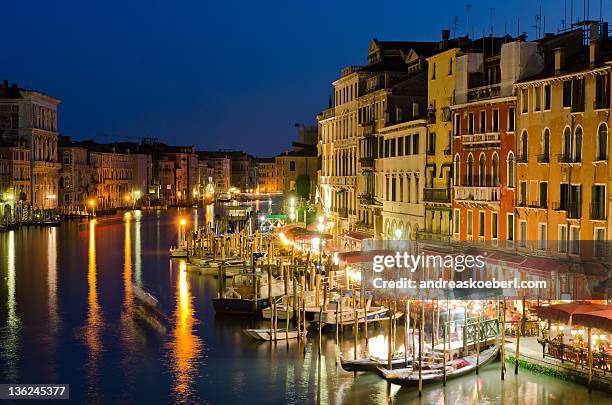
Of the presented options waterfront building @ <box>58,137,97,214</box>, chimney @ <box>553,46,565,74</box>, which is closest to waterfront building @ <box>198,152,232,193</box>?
waterfront building @ <box>58,137,97,214</box>

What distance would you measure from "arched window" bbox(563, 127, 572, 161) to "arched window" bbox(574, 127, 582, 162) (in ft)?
0.75

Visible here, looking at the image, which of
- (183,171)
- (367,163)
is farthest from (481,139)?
(183,171)

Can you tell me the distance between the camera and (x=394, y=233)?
32000 millimetres

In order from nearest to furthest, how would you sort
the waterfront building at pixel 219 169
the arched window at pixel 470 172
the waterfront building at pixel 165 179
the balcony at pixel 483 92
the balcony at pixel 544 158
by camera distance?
1. the balcony at pixel 544 158
2. the balcony at pixel 483 92
3. the arched window at pixel 470 172
4. the waterfront building at pixel 165 179
5. the waterfront building at pixel 219 169

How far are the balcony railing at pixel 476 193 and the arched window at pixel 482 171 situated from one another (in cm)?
18

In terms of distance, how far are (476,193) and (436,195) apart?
298cm

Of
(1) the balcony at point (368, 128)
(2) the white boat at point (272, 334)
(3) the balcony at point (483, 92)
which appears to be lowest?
(2) the white boat at point (272, 334)

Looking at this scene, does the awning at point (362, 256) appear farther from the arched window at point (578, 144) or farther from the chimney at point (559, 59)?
the chimney at point (559, 59)

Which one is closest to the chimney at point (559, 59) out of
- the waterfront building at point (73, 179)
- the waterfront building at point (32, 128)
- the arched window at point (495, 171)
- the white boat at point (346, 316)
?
the arched window at point (495, 171)

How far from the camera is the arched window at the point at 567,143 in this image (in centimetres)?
2162

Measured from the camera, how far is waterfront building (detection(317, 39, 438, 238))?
33.4 m

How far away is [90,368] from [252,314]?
679cm

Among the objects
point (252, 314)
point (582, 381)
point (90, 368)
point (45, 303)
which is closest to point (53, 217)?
point (45, 303)

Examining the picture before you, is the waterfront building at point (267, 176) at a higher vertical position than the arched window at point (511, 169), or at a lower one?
higher
